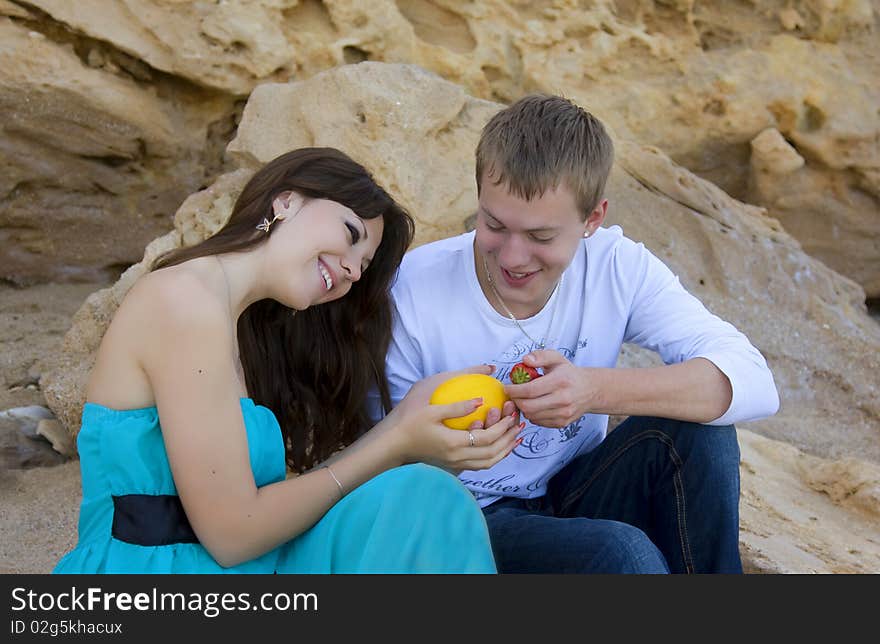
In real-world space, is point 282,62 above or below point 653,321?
above

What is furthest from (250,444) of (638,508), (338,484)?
(638,508)

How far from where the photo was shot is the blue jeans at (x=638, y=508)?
249cm

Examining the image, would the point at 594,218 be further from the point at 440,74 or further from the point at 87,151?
the point at 87,151

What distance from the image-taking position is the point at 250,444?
239 centimetres

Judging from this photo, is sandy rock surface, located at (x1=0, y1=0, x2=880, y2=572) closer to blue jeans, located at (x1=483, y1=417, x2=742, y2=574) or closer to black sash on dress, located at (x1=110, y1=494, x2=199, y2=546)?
blue jeans, located at (x1=483, y1=417, x2=742, y2=574)

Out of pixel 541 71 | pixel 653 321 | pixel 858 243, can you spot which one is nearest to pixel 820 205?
pixel 858 243

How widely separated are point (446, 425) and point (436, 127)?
83.5 inches

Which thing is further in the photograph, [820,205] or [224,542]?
[820,205]

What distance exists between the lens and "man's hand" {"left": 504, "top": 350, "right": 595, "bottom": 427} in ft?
8.14

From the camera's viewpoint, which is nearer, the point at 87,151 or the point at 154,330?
the point at 154,330

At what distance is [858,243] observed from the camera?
21.6 feet

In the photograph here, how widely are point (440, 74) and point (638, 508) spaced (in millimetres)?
3260

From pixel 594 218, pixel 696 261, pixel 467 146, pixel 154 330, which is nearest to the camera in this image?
pixel 154 330

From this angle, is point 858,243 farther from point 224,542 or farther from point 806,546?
point 224,542
